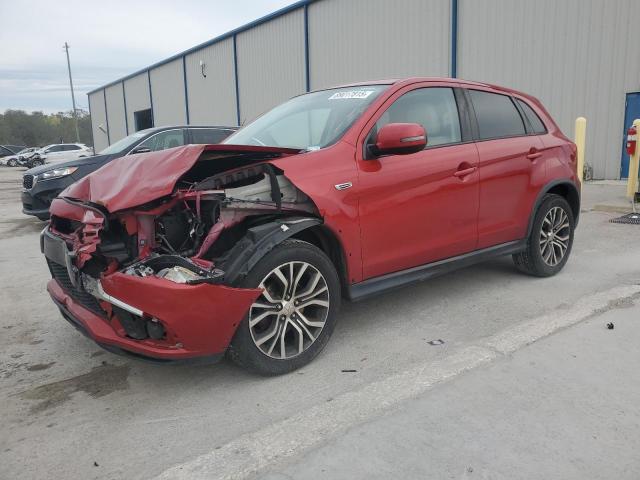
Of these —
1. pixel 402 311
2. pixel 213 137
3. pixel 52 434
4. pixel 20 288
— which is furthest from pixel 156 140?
pixel 52 434

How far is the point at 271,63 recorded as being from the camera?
856 inches

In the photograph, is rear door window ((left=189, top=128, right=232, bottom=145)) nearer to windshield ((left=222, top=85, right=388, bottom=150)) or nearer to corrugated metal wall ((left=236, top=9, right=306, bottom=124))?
windshield ((left=222, top=85, right=388, bottom=150))

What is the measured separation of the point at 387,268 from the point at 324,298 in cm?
58

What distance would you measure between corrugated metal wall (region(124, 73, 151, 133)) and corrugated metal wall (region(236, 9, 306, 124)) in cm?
1316

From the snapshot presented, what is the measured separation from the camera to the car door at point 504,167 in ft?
13.8

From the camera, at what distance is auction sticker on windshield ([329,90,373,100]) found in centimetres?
379

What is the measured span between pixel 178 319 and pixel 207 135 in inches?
278

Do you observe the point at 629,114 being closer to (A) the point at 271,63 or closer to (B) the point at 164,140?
(B) the point at 164,140

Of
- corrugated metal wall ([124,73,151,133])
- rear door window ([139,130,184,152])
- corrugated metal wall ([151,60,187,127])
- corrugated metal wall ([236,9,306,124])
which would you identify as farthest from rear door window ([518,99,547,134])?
corrugated metal wall ([124,73,151,133])

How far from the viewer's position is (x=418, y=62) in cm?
1557

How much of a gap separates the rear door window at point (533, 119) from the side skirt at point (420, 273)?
3.57 ft

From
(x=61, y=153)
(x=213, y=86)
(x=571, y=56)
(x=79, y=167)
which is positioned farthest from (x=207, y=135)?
(x=61, y=153)

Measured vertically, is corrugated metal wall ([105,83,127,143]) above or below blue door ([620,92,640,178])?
above

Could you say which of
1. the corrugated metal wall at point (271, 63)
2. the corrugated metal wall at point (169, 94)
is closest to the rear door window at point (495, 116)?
the corrugated metal wall at point (271, 63)
